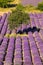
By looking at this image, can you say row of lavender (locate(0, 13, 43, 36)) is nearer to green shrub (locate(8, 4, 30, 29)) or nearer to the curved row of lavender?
the curved row of lavender

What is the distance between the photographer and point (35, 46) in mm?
21828

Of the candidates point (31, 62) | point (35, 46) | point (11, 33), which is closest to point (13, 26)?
point (11, 33)

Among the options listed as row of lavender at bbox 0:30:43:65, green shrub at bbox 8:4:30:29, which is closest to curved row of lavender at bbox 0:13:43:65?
row of lavender at bbox 0:30:43:65

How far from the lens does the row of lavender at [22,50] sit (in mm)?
17641

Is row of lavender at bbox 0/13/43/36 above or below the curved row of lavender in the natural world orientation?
below

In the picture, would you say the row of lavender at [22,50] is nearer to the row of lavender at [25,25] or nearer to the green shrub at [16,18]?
the green shrub at [16,18]

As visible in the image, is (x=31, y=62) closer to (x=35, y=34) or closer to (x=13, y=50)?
(x=13, y=50)

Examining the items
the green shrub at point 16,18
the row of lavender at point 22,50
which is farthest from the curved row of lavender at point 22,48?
the green shrub at point 16,18

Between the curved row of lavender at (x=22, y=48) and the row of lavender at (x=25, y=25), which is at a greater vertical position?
the curved row of lavender at (x=22, y=48)

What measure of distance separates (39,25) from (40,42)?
9095mm

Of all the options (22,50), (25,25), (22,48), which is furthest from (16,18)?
(25,25)

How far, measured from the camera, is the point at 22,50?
2089 centimetres

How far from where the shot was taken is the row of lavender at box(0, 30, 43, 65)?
17641 millimetres

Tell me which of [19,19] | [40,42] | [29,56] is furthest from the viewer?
[19,19]
